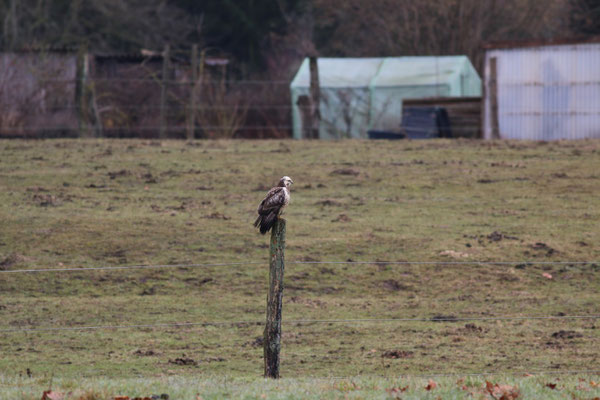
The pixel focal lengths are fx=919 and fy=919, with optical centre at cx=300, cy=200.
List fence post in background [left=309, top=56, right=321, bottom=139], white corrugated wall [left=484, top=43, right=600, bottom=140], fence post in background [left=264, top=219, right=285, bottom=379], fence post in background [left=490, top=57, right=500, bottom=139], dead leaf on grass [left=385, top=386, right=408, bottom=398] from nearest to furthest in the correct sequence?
dead leaf on grass [left=385, top=386, right=408, bottom=398]
fence post in background [left=264, top=219, right=285, bottom=379]
fence post in background [left=309, top=56, right=321, bottom=139]
fence post in background [left=490, top=57, right=500, bottom=139]
white corrugated wall [left=484, top=43, right=600, bottom=140]

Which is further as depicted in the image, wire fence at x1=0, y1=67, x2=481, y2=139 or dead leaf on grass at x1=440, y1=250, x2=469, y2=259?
wire fence at x1=0, y1=67, x2=481, y2=139

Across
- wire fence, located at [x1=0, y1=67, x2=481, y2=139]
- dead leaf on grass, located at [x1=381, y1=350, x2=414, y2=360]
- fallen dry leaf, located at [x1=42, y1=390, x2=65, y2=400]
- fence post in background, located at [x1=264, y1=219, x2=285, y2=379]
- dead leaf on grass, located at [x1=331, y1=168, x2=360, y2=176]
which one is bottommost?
dead leaf on grass, located at [x1=381, y1=350, x2=414, y2=360]

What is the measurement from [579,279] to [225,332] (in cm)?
575

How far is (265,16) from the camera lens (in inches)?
2082

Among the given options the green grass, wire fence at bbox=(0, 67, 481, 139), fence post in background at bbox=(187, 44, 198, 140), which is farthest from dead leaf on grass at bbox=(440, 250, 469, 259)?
fence post in background at bbox=(187, 44, 198, 140)

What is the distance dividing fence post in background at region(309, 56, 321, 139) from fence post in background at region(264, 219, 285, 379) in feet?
64.4

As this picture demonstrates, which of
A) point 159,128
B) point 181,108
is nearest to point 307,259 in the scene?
point 159,128

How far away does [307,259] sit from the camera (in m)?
14.9

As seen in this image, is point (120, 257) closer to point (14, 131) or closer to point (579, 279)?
point (579, 279)

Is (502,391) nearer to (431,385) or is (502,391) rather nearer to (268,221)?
(431,385)

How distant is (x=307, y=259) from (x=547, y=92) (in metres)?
18.3

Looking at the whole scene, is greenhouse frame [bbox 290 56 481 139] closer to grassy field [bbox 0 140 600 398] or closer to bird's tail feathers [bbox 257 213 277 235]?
grassy field [bbox 0 140 600 398]

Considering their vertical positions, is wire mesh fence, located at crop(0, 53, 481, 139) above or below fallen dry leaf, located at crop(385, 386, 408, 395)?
above

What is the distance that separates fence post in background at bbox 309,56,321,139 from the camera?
28.2m
